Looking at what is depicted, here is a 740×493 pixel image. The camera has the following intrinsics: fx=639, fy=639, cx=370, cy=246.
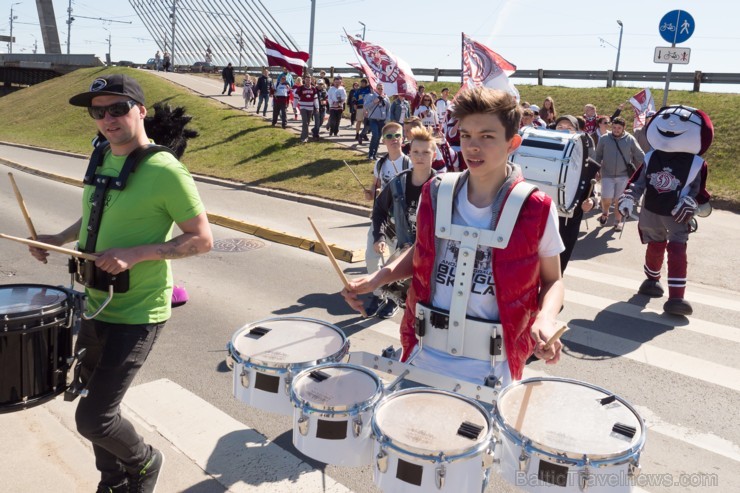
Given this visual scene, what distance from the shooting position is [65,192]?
1479cm

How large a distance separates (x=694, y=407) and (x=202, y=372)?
3994 millimetres

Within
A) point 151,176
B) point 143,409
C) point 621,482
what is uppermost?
point 151,176

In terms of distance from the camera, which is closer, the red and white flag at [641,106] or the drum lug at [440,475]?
the drum lug at [440,475]

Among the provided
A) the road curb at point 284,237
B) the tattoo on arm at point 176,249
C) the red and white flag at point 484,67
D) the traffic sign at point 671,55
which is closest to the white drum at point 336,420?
the tattoo on arm at point 176,249

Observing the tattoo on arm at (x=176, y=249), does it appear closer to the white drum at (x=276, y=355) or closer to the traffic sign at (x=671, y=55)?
the white drum at (x=276, y=355)

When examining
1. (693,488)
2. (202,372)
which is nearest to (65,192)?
(202,372)

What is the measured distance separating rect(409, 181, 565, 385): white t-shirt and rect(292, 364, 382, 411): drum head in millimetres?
270

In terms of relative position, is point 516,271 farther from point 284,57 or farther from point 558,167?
point 284,57

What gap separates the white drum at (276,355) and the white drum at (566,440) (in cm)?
90

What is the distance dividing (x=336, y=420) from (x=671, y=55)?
11172 mm

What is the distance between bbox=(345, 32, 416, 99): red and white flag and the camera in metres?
14.8

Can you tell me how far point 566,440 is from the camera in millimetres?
2197

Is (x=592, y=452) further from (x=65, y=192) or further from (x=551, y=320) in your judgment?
(x=65, y=192)

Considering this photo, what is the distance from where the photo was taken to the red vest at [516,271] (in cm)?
255
